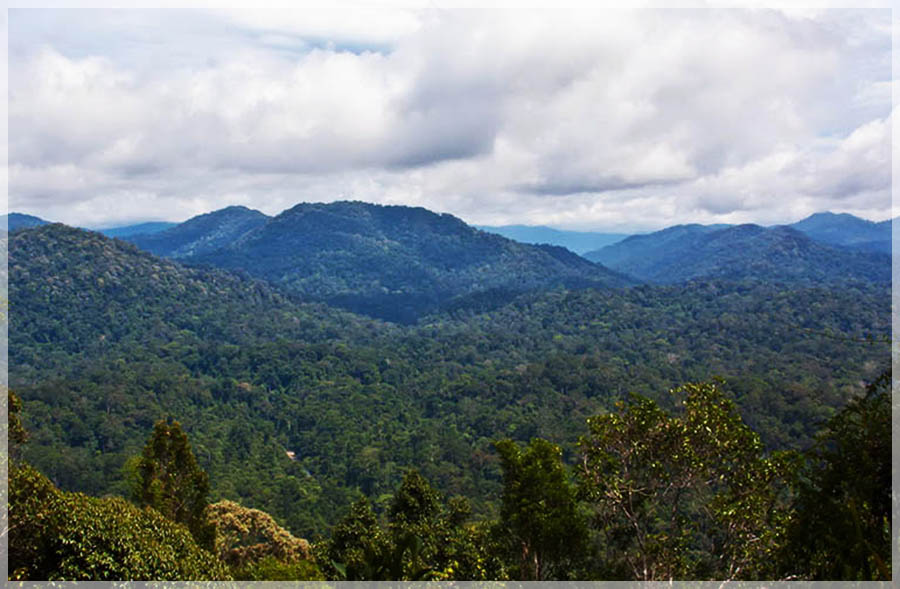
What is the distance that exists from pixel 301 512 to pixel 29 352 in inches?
3740

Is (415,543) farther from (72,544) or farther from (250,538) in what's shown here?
(250,538)

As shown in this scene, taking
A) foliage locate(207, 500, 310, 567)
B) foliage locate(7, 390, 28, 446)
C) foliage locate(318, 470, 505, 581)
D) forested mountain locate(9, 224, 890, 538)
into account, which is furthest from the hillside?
foliage locate(7, 390, 28, 446)

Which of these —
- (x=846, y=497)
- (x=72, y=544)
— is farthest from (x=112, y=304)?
(x=846, y=497)

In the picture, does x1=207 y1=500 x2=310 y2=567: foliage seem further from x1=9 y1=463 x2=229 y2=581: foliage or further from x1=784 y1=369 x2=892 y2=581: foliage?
x1=784 y1=369 x2=892 y2=581: foliage

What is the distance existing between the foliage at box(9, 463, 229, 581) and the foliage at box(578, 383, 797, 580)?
7.65 metres

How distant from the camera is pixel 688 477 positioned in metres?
11.7

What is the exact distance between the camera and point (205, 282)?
565 ft

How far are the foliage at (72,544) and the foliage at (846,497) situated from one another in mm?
9608

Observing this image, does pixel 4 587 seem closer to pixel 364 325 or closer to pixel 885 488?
pixel 885 488

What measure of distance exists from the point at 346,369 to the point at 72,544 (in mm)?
116009

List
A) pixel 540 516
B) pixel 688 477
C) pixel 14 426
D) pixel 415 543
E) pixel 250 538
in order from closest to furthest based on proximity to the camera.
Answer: pixel 415 543
pixel 14 426
pixel 688 477
pixel 540 516
pixel 250 538

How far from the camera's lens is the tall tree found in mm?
18172

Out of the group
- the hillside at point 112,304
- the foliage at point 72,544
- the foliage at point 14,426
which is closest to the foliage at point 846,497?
the foliage at point 72,544

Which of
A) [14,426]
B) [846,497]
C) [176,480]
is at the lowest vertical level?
[176,480]
